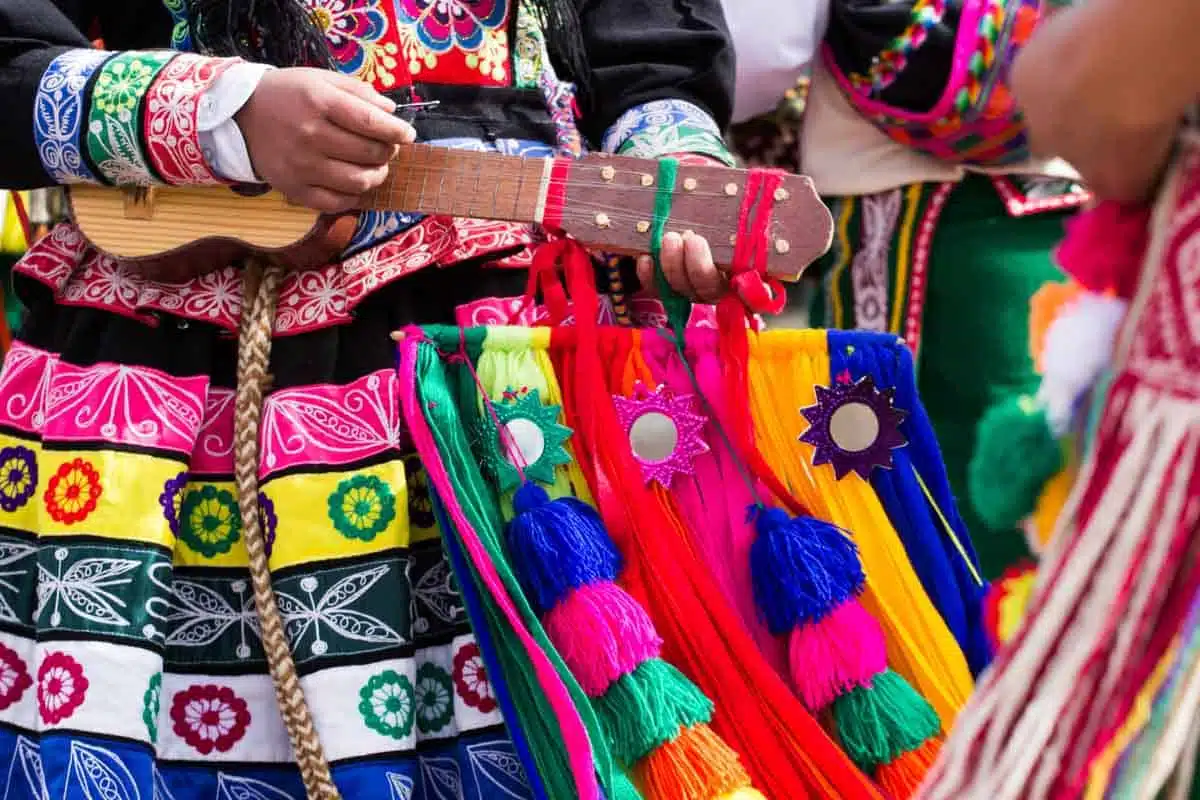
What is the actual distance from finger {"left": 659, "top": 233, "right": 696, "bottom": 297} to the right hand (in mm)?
255

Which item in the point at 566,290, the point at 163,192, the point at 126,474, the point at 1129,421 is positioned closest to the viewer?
the point at 1129,421

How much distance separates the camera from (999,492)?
77 cm

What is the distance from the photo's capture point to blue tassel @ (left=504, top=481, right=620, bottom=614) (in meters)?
1.16

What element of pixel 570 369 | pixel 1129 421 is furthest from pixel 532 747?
pixel 1129 421

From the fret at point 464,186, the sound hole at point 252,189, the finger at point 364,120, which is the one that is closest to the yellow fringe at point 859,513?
the fret at point 464,186

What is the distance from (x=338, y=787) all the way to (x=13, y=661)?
1.14ft

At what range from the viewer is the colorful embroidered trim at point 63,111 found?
4.19 feet

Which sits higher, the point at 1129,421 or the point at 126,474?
the point at 1129,421

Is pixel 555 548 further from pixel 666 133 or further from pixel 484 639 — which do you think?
pixel 666 133

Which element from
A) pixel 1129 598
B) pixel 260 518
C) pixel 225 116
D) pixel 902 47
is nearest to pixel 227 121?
pixel 225 116

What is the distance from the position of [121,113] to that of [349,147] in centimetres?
21

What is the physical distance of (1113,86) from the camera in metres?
0.66

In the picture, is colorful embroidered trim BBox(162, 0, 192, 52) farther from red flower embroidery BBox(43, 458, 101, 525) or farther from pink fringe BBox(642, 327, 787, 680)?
pink fringe BBox(642, 327, 787, 680)

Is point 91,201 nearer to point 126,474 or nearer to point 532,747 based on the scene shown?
point 126,474
